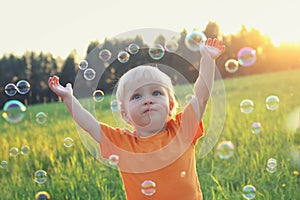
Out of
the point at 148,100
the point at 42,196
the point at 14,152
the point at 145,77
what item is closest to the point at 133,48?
the point at 145,77

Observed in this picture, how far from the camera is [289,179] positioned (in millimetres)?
4094

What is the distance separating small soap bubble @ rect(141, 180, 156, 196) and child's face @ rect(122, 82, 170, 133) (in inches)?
12.3

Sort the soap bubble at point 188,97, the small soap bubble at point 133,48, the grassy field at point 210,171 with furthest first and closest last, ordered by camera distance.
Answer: the grassy field at point 210,171 → the small soap bubble at point 133,48 → the soap bubble at point 188,97

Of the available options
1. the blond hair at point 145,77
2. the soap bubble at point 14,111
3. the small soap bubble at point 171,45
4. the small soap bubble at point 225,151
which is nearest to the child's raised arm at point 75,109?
the blond hair at point 145,77

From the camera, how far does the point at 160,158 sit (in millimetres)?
2957

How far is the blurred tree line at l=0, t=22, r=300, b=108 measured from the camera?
3.72 metres

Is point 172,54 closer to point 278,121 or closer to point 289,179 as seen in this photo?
point 289,179

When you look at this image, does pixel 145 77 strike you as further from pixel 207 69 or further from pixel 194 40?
pixel 194 40

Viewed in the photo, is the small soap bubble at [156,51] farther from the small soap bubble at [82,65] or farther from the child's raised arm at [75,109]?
the child's raised arm at [75,109]

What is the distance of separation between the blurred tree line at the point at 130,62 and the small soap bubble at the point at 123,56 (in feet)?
0.12

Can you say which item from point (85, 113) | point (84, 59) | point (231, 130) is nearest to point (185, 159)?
point (85, 113)

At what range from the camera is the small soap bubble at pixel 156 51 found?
12.3ft

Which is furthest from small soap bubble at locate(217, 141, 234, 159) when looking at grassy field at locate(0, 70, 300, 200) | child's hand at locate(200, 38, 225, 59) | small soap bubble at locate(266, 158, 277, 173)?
child's hand at locate(200, 38, 225, 59)

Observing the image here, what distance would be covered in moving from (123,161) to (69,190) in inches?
51.8
